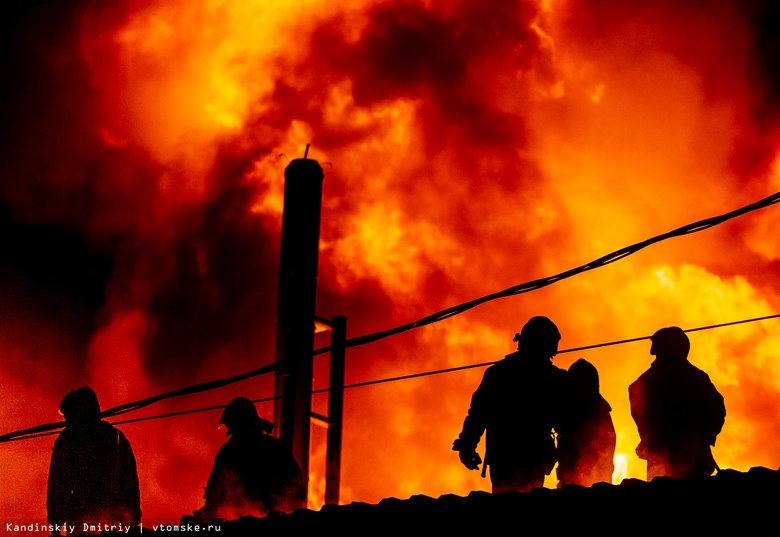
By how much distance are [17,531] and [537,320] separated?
349 inches

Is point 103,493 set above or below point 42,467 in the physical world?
below

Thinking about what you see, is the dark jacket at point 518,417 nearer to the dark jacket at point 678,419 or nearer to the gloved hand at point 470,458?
the gloved hand at point 470,458

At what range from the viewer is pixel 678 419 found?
10.1 metres

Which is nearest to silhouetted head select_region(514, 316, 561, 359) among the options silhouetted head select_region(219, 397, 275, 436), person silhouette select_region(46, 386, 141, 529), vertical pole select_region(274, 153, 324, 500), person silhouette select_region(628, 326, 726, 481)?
person silhouette select_region(628, 326, 726, 481)

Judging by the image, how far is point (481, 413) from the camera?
10359 mm

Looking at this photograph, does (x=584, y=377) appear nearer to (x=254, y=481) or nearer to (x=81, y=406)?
(x=254, y=481)

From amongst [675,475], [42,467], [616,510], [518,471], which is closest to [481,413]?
[518,471]

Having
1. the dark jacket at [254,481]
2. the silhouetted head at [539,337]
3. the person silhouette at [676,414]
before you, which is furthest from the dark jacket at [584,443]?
the dark jacket at [254,481]

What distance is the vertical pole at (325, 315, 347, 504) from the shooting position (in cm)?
1377

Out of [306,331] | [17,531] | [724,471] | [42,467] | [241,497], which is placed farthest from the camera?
[42,467]

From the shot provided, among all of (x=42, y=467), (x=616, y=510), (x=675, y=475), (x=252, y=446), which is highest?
(x=42, y=467)

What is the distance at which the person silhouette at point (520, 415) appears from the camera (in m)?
10.1

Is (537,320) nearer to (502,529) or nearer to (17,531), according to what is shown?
(502,529)

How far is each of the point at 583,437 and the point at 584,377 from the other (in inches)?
18.6
